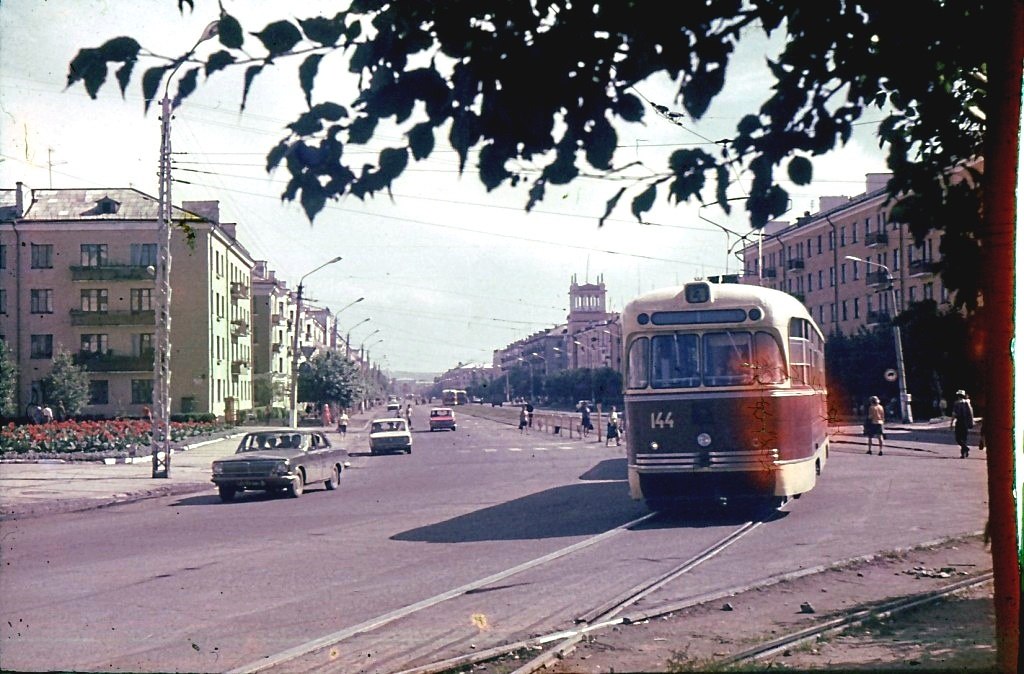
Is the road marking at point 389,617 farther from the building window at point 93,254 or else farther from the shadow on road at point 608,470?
the shadow on road at point 608,470

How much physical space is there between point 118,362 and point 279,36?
1279 cm

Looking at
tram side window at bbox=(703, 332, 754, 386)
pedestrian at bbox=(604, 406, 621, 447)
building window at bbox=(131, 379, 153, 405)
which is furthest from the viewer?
pedestrian at bbox=(604, 406, 621, 447)

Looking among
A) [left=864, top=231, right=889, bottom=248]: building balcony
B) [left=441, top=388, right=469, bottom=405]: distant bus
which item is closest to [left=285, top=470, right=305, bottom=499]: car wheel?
[left=864, top=231, right=889, bottom=248]: building balcony

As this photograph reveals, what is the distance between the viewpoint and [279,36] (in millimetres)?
4184

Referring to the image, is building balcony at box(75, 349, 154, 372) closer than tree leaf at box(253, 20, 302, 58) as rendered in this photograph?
No

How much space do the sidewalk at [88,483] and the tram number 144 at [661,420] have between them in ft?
34.9

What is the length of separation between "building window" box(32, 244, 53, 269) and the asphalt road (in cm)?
322

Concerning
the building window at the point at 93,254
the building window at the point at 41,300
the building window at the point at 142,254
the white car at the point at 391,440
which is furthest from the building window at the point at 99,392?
the white car at the point at 391,440

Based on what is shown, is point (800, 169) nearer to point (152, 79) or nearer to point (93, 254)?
point (152, 79)

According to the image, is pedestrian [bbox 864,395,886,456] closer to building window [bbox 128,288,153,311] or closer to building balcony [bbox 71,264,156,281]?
building window [bbox 128,288,153,311]

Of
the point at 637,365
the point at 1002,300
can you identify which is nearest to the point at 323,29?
the point at 1002,300

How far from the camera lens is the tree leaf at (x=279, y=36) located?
4172 millimetres

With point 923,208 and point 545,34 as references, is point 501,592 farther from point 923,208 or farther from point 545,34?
point 545,34

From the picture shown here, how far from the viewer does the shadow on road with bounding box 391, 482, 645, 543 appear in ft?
41.6
